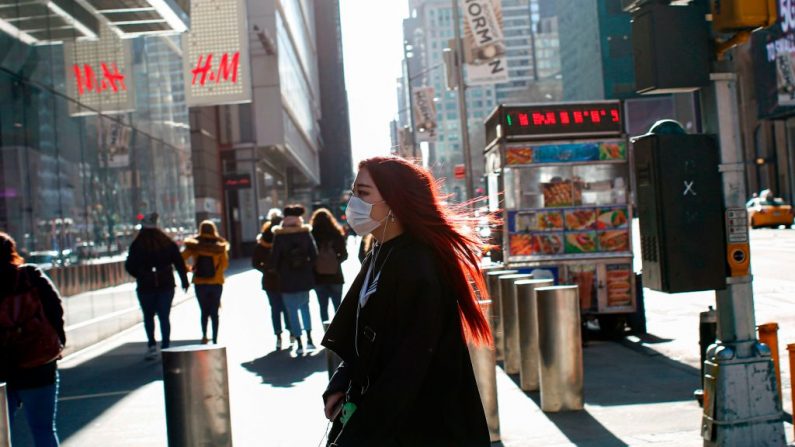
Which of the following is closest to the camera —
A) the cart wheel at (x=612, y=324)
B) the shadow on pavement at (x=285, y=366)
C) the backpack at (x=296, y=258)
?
the shadow on pavement at (x=285, y=366)

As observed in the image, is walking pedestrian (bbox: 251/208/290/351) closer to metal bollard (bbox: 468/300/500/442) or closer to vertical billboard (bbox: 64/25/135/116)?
vertical billboard (bbox: 64/25/135/116)

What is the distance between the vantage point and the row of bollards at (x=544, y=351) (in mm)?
7379

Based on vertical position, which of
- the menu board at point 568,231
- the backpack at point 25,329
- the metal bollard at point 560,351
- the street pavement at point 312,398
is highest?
the menu board at point 568,231

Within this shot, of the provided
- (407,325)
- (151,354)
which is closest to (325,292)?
(151,354)

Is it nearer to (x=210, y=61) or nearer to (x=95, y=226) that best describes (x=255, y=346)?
(x=95, y=226)

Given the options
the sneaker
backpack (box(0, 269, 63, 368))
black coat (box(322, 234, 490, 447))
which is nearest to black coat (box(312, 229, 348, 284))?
the sneaker

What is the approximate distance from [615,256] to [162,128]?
14.9m

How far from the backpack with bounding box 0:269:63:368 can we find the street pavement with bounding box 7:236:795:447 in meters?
2.06

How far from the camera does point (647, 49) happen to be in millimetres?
5652

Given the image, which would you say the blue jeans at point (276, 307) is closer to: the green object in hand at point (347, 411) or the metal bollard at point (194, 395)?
the metal bollard at point (194, 395)

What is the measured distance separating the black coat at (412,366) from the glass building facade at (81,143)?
10.7 m

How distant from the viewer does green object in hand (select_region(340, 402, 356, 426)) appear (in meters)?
3.38

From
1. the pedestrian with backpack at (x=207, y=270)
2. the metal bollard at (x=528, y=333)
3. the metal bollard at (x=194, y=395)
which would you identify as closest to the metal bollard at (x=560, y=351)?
the metal bollard at (x=528, y=333)

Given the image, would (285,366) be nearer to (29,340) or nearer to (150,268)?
(150,268)
